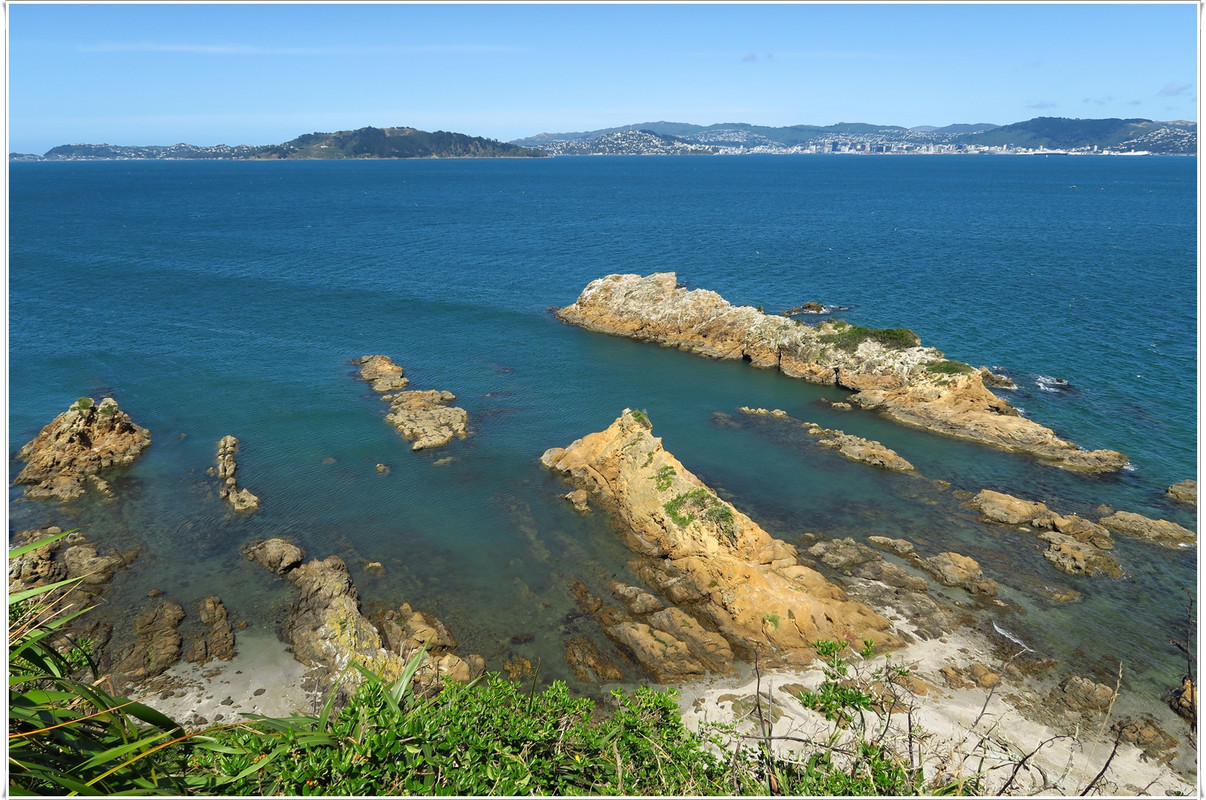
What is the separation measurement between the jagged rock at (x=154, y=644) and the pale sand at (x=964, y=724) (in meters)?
18.4

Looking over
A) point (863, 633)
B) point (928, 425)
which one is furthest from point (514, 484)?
point (928, 425)

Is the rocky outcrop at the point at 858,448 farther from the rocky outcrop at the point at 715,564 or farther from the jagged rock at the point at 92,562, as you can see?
the jagged rock at the point at 92,562

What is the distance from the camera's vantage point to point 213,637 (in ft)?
84.6

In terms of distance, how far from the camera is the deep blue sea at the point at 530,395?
29531 mm

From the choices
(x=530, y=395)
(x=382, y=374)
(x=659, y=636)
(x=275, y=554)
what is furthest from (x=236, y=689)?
(x=382, y=374)

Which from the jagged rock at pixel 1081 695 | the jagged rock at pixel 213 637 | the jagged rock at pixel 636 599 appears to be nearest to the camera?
the jagged rock at pixel 1081 695

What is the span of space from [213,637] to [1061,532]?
1456 inches

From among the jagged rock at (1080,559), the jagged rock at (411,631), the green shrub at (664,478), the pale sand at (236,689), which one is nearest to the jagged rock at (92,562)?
the pale sand at (236,689)

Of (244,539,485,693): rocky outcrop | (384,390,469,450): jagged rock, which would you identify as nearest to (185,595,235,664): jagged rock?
(244,539,485,693): rocky outcrop

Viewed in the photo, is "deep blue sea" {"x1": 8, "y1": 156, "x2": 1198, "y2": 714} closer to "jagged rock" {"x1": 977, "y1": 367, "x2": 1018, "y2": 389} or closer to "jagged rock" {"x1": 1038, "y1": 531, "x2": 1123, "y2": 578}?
"jagged rock" {"x1": 1038, "y1": 531, "x2": 1123, "y2": 578}

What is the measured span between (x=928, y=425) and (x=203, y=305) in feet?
223

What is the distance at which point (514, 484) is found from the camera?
37.5 m

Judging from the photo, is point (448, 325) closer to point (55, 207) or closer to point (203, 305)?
point (203, 305)

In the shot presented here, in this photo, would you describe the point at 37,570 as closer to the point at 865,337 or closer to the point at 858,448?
the point at 858,448
